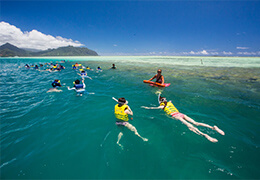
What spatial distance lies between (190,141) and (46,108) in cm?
901

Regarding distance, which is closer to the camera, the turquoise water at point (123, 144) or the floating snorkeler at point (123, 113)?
the turquoise water at point (123, 144)

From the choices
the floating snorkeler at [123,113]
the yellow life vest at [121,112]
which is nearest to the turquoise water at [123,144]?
the floating snorkeler at [123,113]

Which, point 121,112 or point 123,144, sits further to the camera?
point 121,112

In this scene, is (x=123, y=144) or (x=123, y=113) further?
(x=123, y=113)

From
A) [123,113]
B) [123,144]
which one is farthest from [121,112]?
[123,144]

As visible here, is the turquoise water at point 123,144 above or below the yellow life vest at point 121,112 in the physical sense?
below

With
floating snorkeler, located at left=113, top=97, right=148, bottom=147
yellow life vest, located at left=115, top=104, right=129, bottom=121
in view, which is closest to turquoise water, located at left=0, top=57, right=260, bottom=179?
floating snorkeler, located at left=113, top=97, right=148, bottom=147

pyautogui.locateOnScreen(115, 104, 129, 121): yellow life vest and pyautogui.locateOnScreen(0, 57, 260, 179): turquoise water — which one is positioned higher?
pyautogui.locateOnScreen(115, 104, 129, 121): yellow life vest

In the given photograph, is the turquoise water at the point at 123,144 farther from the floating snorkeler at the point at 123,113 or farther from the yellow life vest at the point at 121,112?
the yellow life vest at the point at 121,112

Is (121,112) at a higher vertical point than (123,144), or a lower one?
higher

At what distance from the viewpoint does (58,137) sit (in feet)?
16.0

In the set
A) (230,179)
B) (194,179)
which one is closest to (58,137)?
(194,179)

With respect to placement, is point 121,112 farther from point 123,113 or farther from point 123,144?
point 123,144

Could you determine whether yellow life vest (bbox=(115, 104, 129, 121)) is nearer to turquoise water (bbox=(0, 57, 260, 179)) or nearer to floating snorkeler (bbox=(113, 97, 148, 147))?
floating snorkeler (bbox=(113, 97, 148, 147))
